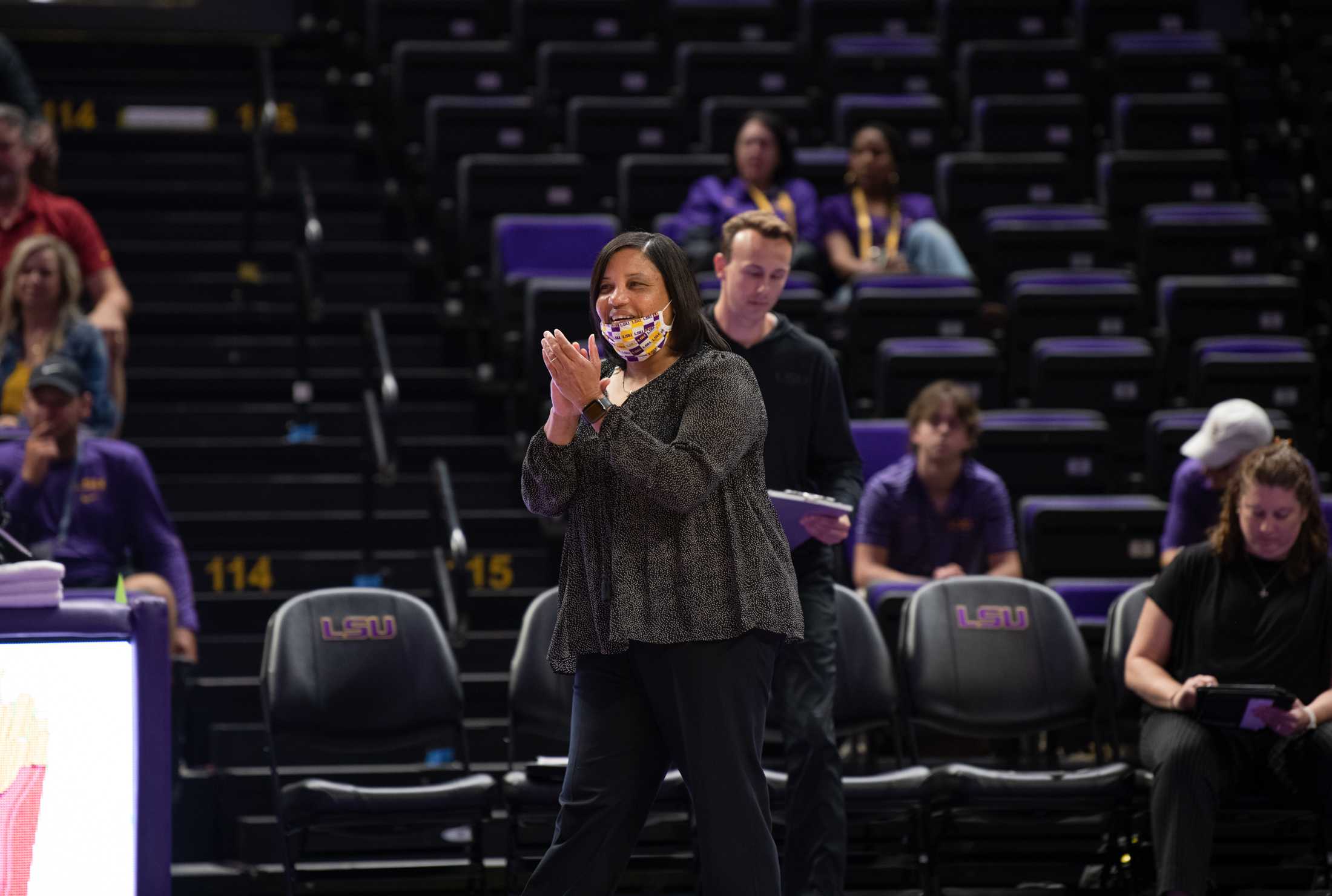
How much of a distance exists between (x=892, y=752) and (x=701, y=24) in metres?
5.32

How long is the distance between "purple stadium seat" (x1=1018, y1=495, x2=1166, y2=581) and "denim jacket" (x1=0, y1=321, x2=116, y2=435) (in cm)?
326

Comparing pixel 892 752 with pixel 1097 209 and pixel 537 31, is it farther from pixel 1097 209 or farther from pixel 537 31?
pixel 537 31

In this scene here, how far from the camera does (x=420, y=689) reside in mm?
5367

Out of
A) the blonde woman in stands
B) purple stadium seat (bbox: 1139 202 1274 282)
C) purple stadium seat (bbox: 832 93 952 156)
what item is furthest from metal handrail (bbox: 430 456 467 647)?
purple stadium seat (bbox: 1139 202 1274 282)

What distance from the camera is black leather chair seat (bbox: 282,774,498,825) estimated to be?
4855mm

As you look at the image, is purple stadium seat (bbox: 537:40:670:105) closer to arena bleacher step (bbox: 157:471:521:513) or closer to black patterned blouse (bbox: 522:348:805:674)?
arena bleacher step (bbox: 157:471:521:513)

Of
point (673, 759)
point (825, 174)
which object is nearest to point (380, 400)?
point (825, 174)

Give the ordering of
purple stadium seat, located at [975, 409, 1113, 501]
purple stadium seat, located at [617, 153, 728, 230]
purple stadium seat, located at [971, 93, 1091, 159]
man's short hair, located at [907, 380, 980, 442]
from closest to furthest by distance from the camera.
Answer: man's short hair, located at [907, 380, 980, 442]
purple stadium seat, located at [975, 409, 1113, 501]
purple stadium seat, located at [617, 153, 728, 230]
purple stadium seat, located at [971, 93, 1091, 159]

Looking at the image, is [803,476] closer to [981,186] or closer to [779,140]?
[779,140]

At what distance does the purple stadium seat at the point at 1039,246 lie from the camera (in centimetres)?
860

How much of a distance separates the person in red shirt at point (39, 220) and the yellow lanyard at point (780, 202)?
266cm

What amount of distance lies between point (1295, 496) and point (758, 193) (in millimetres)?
3536

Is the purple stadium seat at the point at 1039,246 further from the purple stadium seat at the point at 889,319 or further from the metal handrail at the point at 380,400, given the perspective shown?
the metal handrail at the point at 380,400

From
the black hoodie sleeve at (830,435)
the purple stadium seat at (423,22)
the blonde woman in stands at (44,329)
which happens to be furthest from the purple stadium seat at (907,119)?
the black hoodie sleeve at (830,435)
